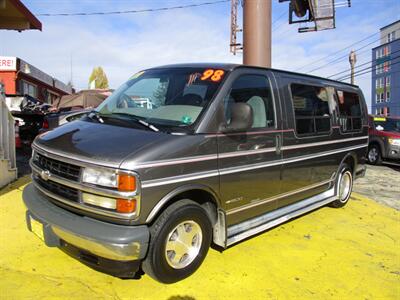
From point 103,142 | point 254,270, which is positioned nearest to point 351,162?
point 254,270

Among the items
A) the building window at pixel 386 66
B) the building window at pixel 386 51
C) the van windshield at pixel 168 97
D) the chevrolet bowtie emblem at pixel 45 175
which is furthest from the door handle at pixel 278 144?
the building window at pixel 386 51

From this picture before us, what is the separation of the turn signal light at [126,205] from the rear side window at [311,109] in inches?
105

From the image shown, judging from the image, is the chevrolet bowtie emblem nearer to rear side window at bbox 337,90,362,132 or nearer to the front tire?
the front tire

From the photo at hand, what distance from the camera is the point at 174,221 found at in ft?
10.6

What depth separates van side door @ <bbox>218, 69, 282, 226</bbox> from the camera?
3758 mm

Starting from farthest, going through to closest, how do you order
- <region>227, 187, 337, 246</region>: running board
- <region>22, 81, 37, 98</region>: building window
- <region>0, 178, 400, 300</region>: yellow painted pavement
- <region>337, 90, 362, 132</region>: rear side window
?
<region>22, 81, 37, 98</region>: building window, <region>337, 90, 362, 132</region>: rear side window, <region>227, 187, 337, 246</region>: running board, <region>0, 178, 400, 300</region>: yellow painted pavement

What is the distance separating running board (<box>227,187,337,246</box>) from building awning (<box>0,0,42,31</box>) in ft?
24.9

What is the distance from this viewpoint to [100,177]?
3.01 meters

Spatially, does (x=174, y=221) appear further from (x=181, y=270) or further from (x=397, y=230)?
(x=397, y=230)

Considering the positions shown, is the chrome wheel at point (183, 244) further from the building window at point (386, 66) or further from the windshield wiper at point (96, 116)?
the building window at point (386, 66)

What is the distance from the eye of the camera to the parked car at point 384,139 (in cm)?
1238

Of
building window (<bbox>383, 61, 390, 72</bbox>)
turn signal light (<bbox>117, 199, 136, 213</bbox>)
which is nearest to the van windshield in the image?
turn signal light (<bbox>117, 199, 136, 213</bbox>)

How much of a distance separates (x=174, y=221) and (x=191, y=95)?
1330 mm

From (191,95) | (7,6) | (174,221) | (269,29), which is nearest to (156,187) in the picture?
(174,221)
